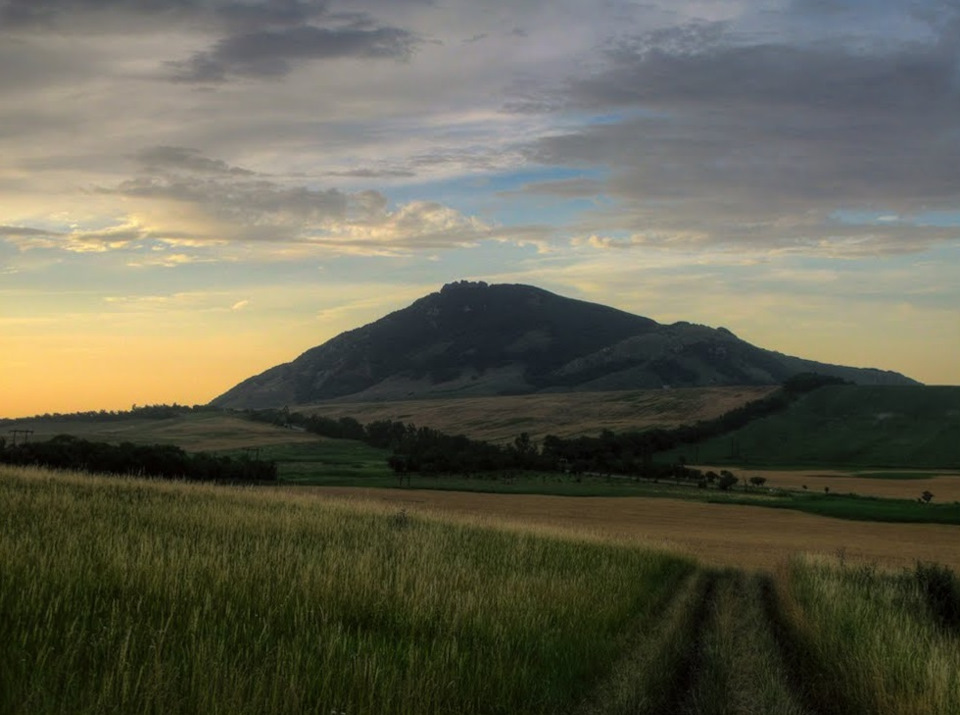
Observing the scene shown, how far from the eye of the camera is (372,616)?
1352cm

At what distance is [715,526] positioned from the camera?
65.7 m

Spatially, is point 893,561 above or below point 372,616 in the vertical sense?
below

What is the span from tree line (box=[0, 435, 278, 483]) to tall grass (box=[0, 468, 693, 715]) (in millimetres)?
47355

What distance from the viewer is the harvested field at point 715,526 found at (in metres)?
44.7

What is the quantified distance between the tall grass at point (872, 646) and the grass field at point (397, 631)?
0.20ft

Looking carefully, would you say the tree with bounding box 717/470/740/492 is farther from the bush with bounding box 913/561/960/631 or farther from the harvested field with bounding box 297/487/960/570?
the bush with bounding box 913/561/960/631

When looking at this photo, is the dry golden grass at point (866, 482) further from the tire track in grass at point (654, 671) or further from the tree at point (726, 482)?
the tire track in grass at point (654, 671)

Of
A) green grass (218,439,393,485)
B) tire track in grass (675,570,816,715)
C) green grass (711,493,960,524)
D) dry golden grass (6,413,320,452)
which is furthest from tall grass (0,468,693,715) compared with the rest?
dry golden grass (6,413,320,452)

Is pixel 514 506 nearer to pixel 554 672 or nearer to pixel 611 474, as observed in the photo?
pixel 611 474

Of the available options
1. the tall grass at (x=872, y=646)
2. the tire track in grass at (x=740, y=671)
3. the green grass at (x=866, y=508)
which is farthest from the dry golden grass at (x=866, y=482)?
the tire track in grass at (x=740, y=671)

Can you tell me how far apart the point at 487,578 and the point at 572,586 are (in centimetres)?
194

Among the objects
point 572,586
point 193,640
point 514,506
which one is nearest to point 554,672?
point 193,640

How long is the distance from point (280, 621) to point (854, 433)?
162767mm

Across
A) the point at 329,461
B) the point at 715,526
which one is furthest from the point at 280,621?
the point at 329,461
